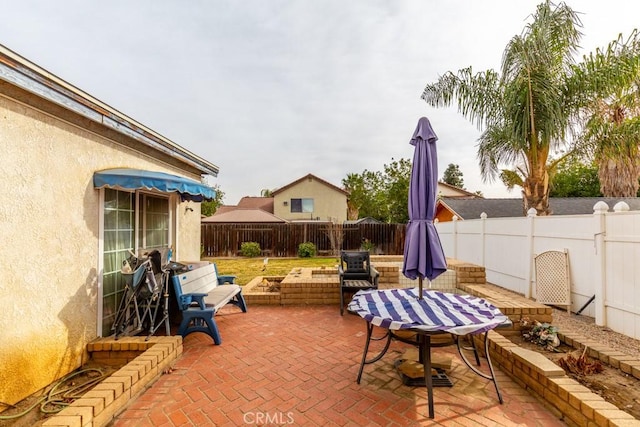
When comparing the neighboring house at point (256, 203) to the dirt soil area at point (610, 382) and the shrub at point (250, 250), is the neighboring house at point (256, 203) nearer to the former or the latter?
the shrub at point (250, 250)

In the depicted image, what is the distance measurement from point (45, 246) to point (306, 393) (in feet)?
10.9

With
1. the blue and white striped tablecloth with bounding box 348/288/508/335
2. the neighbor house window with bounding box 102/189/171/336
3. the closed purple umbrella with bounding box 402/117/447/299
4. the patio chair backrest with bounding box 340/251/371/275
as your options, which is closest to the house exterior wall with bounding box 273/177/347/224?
the patio chair backrest with bounding box 340/251/371/275

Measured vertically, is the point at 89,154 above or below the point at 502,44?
below

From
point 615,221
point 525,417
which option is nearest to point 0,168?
point 525,417

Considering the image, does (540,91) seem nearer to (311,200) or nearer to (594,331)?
(594,331)

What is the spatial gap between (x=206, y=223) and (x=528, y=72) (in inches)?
695

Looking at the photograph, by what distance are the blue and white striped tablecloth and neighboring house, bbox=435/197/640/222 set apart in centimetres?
1245

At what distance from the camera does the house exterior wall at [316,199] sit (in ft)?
87.2

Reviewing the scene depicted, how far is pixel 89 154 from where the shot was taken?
12.8ft

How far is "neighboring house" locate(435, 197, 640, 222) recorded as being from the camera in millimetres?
14773

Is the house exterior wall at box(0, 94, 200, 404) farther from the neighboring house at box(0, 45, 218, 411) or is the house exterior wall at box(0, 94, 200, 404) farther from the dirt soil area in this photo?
the dirt soil area

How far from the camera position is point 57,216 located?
3391mm

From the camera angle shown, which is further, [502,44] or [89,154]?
[502,44]

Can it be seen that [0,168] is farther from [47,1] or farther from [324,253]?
[324,253]
